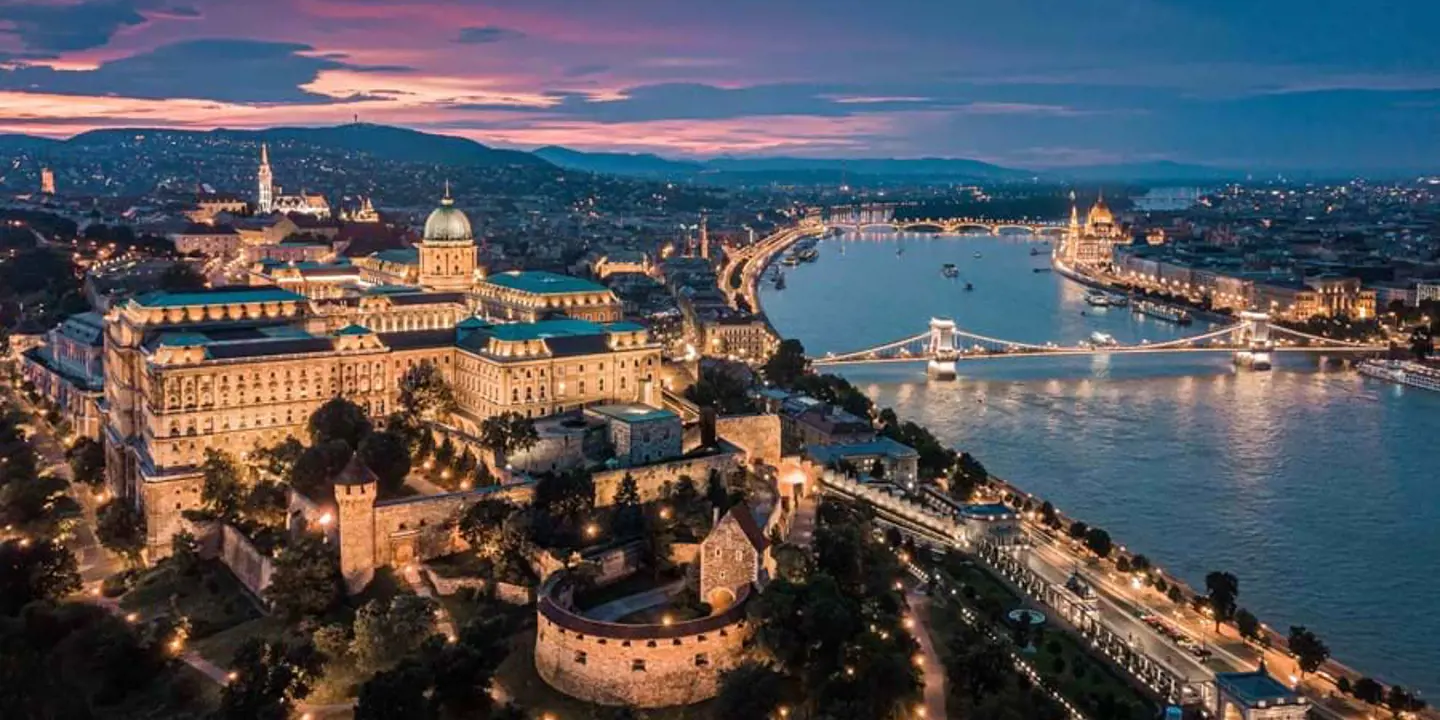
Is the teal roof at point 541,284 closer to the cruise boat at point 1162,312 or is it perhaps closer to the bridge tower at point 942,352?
the bridge tower at point 942,352

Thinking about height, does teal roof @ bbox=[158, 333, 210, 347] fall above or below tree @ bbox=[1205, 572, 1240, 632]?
above

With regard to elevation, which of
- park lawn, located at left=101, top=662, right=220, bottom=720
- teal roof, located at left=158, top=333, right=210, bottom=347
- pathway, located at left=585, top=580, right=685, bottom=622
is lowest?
park lawn, located at left=101, top=662, right=220, bottom=720

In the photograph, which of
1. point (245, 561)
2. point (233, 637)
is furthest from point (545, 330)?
point (233, 637)

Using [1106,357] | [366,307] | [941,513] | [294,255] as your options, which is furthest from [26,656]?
[1106,357]

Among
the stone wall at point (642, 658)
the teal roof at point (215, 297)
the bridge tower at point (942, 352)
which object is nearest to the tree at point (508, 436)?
the stone wall at point (642, 658)

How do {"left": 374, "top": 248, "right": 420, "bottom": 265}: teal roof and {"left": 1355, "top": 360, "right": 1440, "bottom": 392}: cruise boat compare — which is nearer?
{"left": 374, "top": 248, "right": 420, "bottom": 265}: teal roof

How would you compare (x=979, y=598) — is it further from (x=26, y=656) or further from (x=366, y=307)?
(x=366, y=307)

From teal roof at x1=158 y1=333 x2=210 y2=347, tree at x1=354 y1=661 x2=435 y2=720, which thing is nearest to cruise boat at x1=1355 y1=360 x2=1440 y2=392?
teal roof at x1=158 y1=333 x2=210 y2=347

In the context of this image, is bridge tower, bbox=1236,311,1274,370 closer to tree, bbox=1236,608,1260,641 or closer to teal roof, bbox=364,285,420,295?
tree, bbox=1236,608,1260,641
